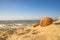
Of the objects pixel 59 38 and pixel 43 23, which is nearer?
pixel 59 38

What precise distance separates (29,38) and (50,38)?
2.17 ft

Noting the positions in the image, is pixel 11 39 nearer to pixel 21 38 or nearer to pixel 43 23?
pixel 21 38

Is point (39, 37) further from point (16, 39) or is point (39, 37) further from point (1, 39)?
point (1, 39)

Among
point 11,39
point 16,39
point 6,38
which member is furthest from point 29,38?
point 6,38

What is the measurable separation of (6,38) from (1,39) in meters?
0.23

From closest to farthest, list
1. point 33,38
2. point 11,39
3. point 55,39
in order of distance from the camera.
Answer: point 55,39, point 33,38, point 11,39

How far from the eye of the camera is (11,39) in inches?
156

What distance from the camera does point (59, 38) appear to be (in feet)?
11.1

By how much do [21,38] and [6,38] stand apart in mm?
794

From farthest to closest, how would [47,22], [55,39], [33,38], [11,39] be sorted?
[47,22] → [11,39] → [33,38] → [55,39]

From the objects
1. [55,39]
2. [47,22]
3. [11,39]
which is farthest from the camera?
[47,22]

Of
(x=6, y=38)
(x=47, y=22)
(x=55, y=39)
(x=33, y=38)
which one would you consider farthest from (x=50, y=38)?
(x=47, y=22)

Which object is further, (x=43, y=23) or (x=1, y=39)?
(x=43, y=23)

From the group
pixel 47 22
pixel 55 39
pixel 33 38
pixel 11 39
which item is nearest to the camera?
pixel 55 39
